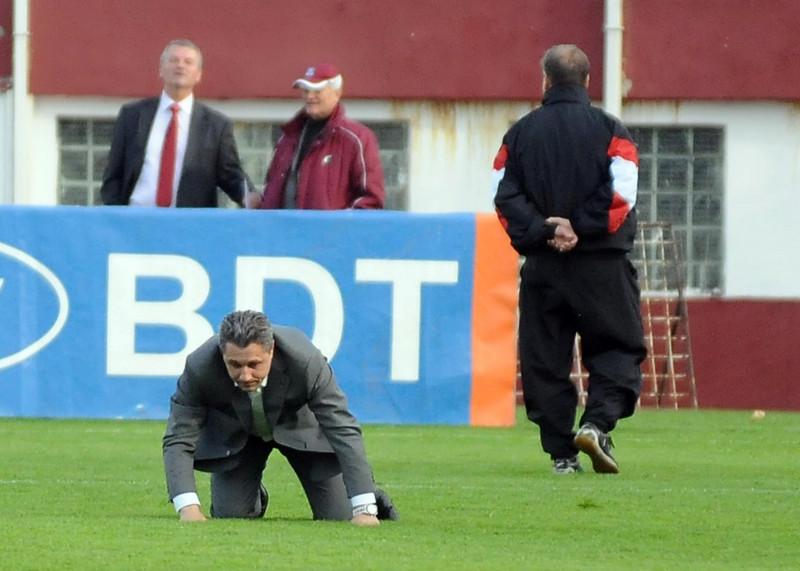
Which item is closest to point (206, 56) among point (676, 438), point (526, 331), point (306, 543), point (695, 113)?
point (695, 113)

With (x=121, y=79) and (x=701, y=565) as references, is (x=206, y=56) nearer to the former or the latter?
(x=121, y=79)

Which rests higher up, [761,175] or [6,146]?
[6,146]

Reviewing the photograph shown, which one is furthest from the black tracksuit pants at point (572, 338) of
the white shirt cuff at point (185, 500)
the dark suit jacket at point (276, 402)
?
the white shirt cuff at point (185, 500)

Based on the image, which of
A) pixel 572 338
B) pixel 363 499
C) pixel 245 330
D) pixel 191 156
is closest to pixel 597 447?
pixel 572 338

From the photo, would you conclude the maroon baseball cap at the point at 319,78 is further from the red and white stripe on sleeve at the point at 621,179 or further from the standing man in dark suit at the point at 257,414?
the standing man in dark suit at the point at 257,414

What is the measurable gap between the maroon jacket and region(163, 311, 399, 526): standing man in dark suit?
4206mm

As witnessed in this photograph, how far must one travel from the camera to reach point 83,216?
11.6 m

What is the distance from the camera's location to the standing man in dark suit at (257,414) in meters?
6.56

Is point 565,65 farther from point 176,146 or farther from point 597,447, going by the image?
point 176,146

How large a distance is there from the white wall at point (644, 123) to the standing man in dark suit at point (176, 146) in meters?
4.39

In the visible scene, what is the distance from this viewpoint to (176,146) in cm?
1128

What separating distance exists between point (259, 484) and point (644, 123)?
9.08 m

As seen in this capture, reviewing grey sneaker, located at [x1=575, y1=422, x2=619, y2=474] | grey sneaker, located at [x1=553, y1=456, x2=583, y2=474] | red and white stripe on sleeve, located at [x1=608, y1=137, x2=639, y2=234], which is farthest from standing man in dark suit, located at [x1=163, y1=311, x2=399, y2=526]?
red and white stripe on sleeve, located at [x1=608, y1=137, x2=639, y2=234]

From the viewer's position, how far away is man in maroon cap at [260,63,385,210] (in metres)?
11.1
